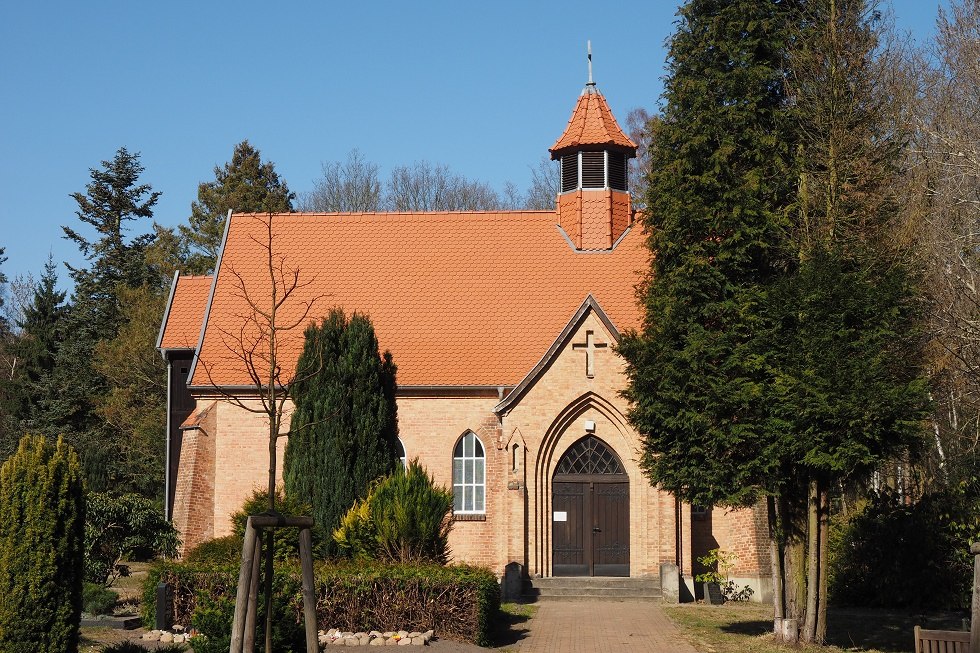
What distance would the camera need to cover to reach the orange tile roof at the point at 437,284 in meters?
26.4

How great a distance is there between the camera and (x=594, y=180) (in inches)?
1121

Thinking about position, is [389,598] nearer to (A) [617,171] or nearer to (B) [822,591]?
(B) [822,591]

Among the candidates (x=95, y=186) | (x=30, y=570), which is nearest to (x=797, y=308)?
(x=30, y=570)

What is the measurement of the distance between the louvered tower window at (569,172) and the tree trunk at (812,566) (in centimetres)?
1358

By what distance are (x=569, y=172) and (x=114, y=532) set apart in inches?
583

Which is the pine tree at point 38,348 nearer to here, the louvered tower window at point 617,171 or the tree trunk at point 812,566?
the louvered tower window at point 617,171

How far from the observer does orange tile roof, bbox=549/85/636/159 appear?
28281 millimetres

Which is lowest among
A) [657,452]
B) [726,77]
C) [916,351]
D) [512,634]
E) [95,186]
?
[512,634]

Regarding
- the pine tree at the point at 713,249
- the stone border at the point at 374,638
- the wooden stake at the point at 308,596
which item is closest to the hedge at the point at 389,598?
the stone border at the point at 374,638

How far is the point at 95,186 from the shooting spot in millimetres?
48719

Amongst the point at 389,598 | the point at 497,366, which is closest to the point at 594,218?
the point at 497,366

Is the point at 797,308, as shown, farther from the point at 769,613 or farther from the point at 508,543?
the point at 508,543

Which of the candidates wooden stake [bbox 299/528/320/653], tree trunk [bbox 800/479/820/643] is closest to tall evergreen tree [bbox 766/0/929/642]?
tree trunk [bbox 800/479/820/643]

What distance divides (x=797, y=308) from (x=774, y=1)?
5.75 m
